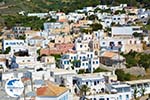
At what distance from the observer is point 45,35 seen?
3594 cm

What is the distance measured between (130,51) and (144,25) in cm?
864

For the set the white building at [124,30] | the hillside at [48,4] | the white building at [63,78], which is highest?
the hillside at [48,4]

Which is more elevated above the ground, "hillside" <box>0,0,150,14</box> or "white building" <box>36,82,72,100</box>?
"hillside" <box>0,0,150,14</box>


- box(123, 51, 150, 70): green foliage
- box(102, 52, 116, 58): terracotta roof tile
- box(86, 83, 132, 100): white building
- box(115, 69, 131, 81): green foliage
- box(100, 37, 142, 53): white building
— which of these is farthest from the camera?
box(100, 37, 142, 53): white building

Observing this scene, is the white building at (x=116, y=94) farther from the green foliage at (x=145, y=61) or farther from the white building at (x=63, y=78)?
the green foliage at (x=145, y=61)

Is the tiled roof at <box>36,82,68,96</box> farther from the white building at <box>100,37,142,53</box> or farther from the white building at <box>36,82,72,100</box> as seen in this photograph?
the white building at <box>100,37,142,53</box>

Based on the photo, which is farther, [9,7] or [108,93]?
[9,7]

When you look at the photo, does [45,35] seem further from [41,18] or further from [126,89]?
[126,89]

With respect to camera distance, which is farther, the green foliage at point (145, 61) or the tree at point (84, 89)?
the green foliage at point (145, 61)

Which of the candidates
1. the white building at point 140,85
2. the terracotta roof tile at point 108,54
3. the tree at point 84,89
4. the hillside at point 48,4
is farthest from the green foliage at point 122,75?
the hillside at point 48,4

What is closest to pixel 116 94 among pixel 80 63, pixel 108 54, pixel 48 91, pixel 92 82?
pixel 92 82

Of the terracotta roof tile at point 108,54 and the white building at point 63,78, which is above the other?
the terracotta roof tile at point 108,54

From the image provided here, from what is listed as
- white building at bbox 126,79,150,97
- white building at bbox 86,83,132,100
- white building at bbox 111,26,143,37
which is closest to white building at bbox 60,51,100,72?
white building at bbox 126,79,150,97

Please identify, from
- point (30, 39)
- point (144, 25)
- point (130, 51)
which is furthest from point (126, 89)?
point (144, 25)
